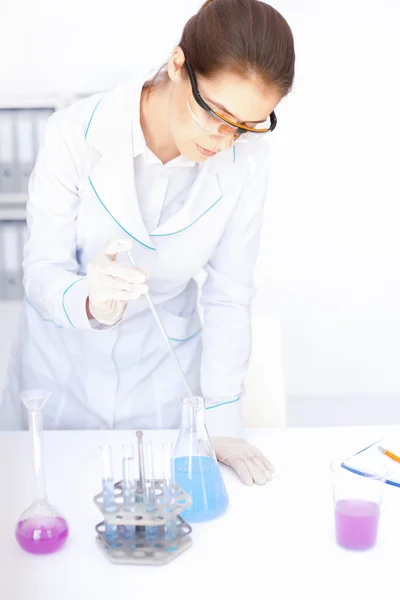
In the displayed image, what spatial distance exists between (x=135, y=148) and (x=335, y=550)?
797 mm

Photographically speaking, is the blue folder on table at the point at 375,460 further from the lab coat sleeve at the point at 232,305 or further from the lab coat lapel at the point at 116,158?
the lab coat lapel at the point at 116,158

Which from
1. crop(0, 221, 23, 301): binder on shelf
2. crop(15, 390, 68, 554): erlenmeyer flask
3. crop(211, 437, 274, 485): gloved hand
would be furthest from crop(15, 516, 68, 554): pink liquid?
crop(0, 221, 23, 301): binder on shelf

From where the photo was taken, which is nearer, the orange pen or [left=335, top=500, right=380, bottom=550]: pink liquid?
[left=335, top=500, right=380, bottom=550]: pink liquid

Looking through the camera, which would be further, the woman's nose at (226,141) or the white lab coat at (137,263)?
the white lab coat at (137,263)

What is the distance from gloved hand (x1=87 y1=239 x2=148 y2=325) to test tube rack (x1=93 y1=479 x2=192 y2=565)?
0.34 m

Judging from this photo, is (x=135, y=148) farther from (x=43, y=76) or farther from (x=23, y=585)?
(x=43, y=76)

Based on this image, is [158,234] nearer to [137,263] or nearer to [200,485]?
[137,263]

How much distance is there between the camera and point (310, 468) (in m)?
1.21

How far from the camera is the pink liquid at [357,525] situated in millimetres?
938

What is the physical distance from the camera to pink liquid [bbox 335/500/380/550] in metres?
0.94

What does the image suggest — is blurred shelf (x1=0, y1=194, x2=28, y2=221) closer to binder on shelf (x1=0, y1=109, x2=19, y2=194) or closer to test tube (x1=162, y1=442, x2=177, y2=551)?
binder on shelf (x1=0, y1=109, x2=19, y2=194)

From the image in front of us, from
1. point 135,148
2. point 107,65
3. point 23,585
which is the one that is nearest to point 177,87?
point 135,148

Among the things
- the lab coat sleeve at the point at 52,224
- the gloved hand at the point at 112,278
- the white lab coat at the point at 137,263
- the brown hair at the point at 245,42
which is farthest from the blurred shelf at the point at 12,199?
the brown hair at the point at 245,42

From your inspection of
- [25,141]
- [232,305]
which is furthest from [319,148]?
[232,305]
